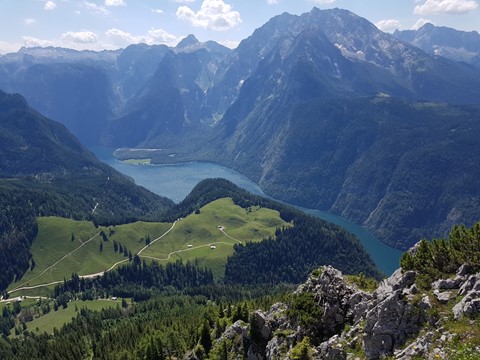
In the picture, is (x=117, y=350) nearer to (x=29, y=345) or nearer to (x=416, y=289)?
(x=29, y=345)

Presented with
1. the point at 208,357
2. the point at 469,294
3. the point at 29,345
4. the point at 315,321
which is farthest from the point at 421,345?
the point at 29,345

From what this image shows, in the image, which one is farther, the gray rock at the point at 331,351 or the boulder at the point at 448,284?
the gray rock at the point at 331,351

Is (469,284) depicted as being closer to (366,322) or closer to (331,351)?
(366,322)

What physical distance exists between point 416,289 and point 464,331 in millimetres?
8590

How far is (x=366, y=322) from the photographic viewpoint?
56.8 metres

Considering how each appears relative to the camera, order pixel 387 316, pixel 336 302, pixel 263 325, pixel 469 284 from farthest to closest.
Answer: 1. pixel 263 325
2. pixel 336 302
3. pixel 387 316
4. pixel 469 284

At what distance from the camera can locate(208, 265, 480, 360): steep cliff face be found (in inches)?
1917

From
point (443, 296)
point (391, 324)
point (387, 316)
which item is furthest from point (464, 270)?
point (391, 324)

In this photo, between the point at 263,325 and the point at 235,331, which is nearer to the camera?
the point at 263,325

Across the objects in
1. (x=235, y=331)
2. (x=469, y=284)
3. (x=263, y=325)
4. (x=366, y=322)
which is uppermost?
(x=469, y=284)

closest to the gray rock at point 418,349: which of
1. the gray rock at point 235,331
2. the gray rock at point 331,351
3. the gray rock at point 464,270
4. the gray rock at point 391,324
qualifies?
the gray rock at point 391,324

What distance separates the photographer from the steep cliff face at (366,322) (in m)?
48.7

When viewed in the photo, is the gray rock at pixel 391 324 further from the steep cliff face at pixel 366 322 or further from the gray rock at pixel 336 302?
the gray rock at pixel 336 302

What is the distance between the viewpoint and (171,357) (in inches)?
3664
